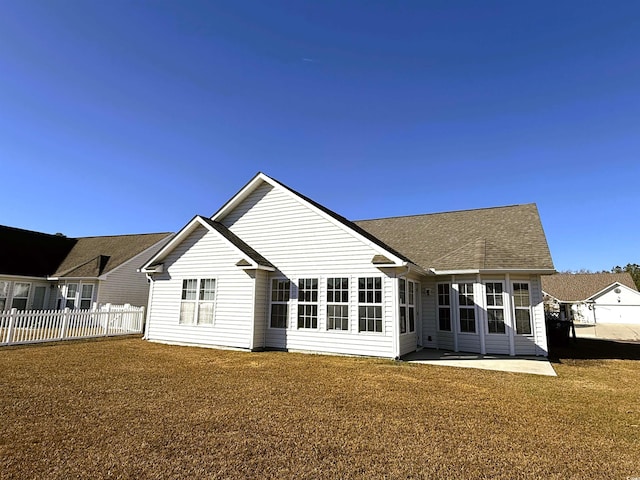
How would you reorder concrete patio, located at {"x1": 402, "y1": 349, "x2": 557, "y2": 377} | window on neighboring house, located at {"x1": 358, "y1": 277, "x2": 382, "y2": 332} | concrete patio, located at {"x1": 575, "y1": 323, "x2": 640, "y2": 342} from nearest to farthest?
1. concrete patio, located at {"x1": 402, "y1": 349, "x2": 557, "y2": 377}
2. window on neighboring house, located at {"x1": 358, "y1": 277, "x2": 382, "y2": 332}
3. concrete patio, located at {"x1": 575, "y1": 323, "x2": 640, "y2": 342}

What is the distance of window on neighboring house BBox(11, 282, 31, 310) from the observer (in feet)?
71.2

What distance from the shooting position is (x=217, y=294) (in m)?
13.5

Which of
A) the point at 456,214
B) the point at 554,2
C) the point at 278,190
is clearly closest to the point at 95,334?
the point at 278,190

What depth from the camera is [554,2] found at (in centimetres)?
1095

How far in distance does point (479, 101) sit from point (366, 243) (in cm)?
867

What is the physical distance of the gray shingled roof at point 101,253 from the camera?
880 inches

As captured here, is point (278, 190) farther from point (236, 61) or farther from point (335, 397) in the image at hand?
point (335, 397)

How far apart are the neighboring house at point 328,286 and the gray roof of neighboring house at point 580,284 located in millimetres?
34467

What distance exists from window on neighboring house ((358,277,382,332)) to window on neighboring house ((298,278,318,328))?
1.71 m

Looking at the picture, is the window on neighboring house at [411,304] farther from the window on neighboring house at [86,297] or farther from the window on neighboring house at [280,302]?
the window on neighboring house at [86,297]

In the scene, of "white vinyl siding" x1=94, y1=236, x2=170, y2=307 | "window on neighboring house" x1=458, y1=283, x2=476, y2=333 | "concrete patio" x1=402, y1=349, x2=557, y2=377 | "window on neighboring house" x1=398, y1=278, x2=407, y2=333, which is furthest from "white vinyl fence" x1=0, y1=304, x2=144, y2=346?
"window on neighboring house" x1=458, y1=283, x2=476, y2=333

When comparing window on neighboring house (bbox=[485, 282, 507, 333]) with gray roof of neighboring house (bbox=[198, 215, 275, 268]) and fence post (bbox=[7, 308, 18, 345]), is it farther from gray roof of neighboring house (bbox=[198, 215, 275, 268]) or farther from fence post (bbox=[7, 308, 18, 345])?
fence post (bbox=[7, 308, 18, 345])

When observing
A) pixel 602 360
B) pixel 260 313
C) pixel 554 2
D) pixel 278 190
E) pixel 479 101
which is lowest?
pixel 602 360

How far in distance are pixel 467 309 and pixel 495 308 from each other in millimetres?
984
